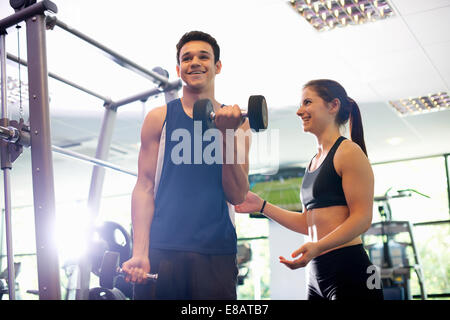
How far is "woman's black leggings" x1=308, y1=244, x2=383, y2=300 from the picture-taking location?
1589mm

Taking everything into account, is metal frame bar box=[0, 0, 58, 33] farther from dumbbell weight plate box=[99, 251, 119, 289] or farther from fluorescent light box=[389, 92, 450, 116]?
fluorescent light box=[389, 92, 450, 116]

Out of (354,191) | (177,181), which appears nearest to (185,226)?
(177,181)

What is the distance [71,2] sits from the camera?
3586 millimetres

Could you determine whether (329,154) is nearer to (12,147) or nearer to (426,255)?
(12,147)

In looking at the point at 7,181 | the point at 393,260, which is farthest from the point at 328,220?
the point at 393,260

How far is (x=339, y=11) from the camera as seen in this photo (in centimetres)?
394

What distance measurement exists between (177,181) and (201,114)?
0.25 metres

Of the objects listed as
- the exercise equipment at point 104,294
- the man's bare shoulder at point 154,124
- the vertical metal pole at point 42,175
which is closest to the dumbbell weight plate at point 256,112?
the man's bare shoulder at point 154,124

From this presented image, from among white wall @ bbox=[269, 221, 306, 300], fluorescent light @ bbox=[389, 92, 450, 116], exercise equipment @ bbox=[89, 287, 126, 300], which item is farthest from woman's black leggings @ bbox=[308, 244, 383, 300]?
white wall @ bbox=[269, 221, 306, 300]

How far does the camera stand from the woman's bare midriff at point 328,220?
5.57 feet

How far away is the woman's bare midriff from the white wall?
6293 mm

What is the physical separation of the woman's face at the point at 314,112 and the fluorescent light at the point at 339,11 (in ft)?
6.95

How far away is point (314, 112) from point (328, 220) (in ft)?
1.32

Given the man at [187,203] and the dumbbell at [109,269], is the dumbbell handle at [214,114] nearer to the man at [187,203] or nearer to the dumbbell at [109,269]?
the man at [187,203]
